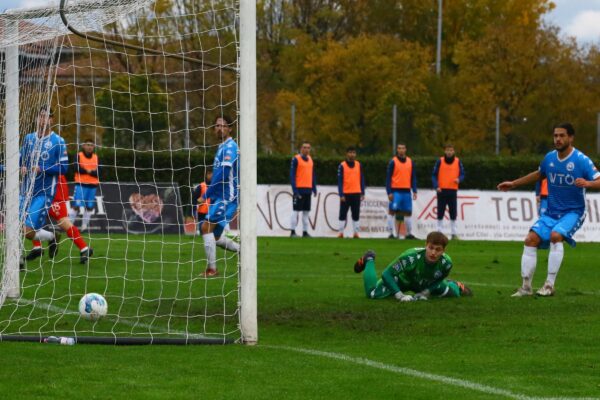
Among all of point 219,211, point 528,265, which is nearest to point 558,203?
point 528,265

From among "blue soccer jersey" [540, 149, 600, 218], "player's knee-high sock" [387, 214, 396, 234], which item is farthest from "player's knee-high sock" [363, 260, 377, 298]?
"player's knee-high sock" [387, 214, 396, 234]

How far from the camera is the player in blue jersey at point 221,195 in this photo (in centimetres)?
1275

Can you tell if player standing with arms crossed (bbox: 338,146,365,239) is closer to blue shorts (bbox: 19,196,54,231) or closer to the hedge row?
the hedge row

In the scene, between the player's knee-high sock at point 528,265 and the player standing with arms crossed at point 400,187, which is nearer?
the player's knee-high sock at point 528,265

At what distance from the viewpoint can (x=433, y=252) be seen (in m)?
10.9

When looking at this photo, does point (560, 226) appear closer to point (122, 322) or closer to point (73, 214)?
point (122, 322)

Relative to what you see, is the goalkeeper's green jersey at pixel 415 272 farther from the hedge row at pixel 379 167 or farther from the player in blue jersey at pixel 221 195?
the hedge row at pixel 379 167

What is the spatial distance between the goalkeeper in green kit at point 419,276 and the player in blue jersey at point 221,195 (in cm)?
192

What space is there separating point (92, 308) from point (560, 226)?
512 centimetres

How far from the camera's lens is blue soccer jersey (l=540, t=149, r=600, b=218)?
11.8 metres

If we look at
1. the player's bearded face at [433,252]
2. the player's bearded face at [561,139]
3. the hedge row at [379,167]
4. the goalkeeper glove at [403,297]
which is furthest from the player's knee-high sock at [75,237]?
the hedge row at [379,167]

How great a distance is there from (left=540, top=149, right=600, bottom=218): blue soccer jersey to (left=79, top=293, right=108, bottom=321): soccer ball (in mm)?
5105

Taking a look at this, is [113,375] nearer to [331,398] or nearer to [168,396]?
[168,396]

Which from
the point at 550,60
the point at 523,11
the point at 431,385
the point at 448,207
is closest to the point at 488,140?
the point at 550,60
